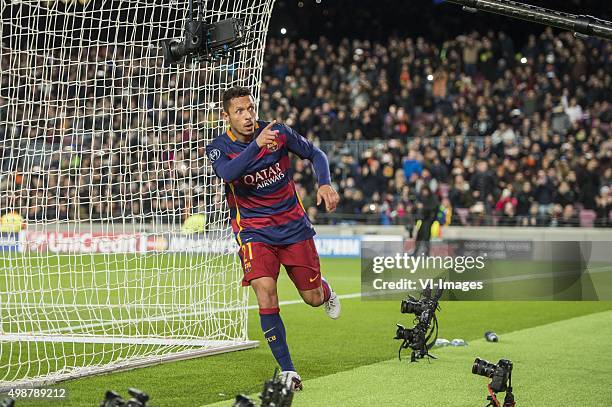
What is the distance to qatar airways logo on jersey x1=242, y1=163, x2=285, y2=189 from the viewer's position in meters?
7.09

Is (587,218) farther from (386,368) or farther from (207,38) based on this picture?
(207,38)

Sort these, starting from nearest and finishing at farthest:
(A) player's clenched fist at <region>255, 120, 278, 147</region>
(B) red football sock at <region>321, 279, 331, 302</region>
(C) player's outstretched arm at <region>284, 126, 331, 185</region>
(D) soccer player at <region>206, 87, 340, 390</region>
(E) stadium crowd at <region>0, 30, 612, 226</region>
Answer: (A) player's clenched fist at <region>255, 120, 278, 147</region>
(D) soccer player at <region>206, 87, 340, 390</region>
(C) player's outstretched arm at <region>284, 126, 331, 185</region>
(B) red football sock at <region>321, 279, 331, 302</region>
(E) stadium crowd at <region>0, 30, 612, 226</region>

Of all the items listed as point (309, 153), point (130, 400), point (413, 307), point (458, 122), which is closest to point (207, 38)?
point (309, 153)

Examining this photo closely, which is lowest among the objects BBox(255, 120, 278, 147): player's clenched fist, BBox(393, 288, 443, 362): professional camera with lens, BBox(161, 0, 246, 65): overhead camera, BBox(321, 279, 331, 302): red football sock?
BBox(393, 288, 443, 362): professional camera with lens

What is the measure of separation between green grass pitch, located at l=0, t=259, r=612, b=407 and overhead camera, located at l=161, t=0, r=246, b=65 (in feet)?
7.96

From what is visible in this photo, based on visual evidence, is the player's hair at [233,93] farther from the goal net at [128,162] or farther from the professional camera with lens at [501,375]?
the professional camera with lens at [501,375]

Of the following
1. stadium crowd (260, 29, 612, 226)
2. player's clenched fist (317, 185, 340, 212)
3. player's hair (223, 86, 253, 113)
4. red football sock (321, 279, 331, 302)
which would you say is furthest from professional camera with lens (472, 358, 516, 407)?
stadium crowd (260, 29, 612, 226)

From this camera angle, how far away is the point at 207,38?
24.4ft

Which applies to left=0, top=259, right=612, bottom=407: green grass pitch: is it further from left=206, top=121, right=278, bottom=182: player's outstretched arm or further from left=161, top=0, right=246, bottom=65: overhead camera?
left=161, top=0, right=246, bottom=65: overhead camera

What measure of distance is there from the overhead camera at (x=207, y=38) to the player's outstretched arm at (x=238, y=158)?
731mm

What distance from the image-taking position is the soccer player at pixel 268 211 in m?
7.04

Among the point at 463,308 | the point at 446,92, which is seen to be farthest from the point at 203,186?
the point at 446,92

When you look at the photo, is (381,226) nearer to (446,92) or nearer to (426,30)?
(446,92)

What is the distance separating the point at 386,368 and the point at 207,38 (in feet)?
9.76
